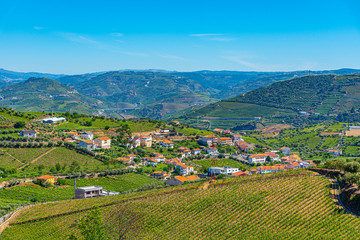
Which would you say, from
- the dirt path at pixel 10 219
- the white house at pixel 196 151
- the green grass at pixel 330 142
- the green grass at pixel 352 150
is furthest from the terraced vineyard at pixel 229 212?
the green grass at pixel 330 142

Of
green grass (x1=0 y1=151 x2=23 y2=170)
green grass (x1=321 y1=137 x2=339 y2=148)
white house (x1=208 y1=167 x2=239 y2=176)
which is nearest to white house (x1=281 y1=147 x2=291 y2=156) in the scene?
green grass (x1=321 y1=137 x2=339 y2=148)

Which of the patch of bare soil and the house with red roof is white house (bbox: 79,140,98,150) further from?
the patch of bare soil

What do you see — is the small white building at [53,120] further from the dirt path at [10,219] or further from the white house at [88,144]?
the dirt path at [10,219]

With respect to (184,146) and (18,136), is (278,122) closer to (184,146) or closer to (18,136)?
(184,146)

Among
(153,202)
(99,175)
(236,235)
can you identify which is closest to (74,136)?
(99,175)

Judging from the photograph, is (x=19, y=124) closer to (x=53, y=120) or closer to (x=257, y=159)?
(x=53, y=120)

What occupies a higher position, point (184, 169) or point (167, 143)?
point (167, 143)

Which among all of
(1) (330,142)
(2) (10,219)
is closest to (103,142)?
(2) (10,219)
